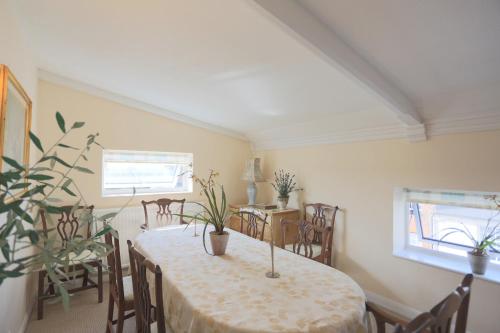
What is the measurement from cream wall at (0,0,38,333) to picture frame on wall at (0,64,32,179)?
0.49 feet

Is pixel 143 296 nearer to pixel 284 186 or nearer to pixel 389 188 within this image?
pixel 389 188

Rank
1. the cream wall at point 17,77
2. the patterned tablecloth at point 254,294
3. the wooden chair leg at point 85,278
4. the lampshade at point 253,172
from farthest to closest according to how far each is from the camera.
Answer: the lampshade at point 253,172 < the wooden chair leg at point 85,278 < the cream wall at point 17,77 < the patterned tablecloth at point 254,294

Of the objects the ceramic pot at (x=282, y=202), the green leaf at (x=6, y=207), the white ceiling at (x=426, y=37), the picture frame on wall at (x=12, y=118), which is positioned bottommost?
the ceramic pot at (x=282, y=202)

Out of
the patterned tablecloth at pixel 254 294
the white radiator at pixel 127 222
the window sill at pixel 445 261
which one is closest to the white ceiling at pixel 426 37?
the window sill at pixel 445 261

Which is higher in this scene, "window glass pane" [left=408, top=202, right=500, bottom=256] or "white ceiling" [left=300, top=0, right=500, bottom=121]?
"white ceiling" [left=300, top=0, right=500, bottom=121]

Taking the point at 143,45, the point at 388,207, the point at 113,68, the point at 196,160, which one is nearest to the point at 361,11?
the point at 143,45

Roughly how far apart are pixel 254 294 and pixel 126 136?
2.79 meters

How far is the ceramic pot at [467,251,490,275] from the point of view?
82.3 inches

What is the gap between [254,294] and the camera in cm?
138

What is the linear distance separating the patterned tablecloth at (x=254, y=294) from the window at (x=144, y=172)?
178 centimetres

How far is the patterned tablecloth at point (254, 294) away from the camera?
3.80 feet

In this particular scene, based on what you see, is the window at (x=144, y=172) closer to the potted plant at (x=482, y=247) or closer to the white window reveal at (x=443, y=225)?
the white window reveal at (x=443, y=225)

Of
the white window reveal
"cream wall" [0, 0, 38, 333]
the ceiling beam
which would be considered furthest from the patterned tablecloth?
the white window reveal

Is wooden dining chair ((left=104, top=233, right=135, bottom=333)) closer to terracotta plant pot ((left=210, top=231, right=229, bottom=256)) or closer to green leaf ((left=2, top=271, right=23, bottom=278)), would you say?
terracotta plant pot ((left=210, top=231, right=229, bottom=256))
